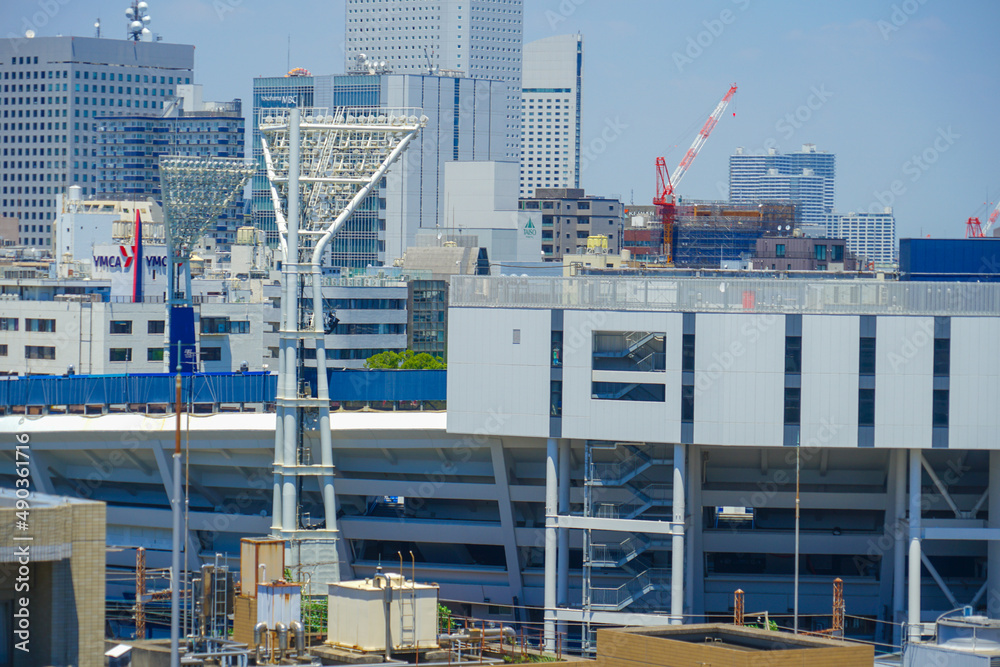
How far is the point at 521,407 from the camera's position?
5275 cm

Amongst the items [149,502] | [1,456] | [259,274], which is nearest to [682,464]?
[149,502]

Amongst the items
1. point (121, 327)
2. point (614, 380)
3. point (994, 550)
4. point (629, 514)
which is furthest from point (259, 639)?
point (121, 327)

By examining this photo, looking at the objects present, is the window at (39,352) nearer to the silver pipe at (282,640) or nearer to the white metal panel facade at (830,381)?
the white metal panel facade at (830,381)

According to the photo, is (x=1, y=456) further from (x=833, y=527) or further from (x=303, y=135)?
(x=833, y=527)

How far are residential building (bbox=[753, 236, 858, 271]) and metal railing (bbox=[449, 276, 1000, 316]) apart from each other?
119 meters

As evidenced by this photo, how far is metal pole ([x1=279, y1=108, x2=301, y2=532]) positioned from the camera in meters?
53.0

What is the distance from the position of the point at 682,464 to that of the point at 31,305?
208 ft

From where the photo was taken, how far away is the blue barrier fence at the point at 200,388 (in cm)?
6397

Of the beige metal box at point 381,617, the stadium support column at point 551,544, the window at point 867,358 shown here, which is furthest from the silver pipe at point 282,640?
the window at point 867,358

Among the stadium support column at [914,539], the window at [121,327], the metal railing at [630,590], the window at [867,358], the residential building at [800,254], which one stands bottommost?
the metal railing at [630,590]

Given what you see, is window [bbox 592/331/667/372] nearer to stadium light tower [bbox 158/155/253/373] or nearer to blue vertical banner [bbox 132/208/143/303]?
stadium light tower [bbox 158/155/253/373]

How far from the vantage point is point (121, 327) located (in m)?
102

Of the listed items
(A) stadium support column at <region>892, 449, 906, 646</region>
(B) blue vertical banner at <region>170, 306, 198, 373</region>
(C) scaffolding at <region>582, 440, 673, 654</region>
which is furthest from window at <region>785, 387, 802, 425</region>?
(B) blue vertical banner at <region>170, 306, 198, 373</region>

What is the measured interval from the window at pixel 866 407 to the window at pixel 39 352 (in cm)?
6544
